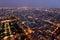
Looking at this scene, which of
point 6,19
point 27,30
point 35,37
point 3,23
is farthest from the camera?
point 6,19

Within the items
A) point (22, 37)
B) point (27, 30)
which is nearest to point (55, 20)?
point (27, 30)

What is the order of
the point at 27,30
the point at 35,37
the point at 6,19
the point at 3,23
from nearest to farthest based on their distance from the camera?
the point at 35,37, the point at 27,30, the point at 3,23, the point at 6,19

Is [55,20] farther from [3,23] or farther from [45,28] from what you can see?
[3,23]

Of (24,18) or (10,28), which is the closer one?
(10,28)

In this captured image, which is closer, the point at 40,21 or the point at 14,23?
the point at 14,23

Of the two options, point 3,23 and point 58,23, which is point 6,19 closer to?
point 3,23

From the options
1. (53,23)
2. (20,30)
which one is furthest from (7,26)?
(53,23)

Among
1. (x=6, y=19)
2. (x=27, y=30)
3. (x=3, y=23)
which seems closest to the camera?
(x=27, y=30)
